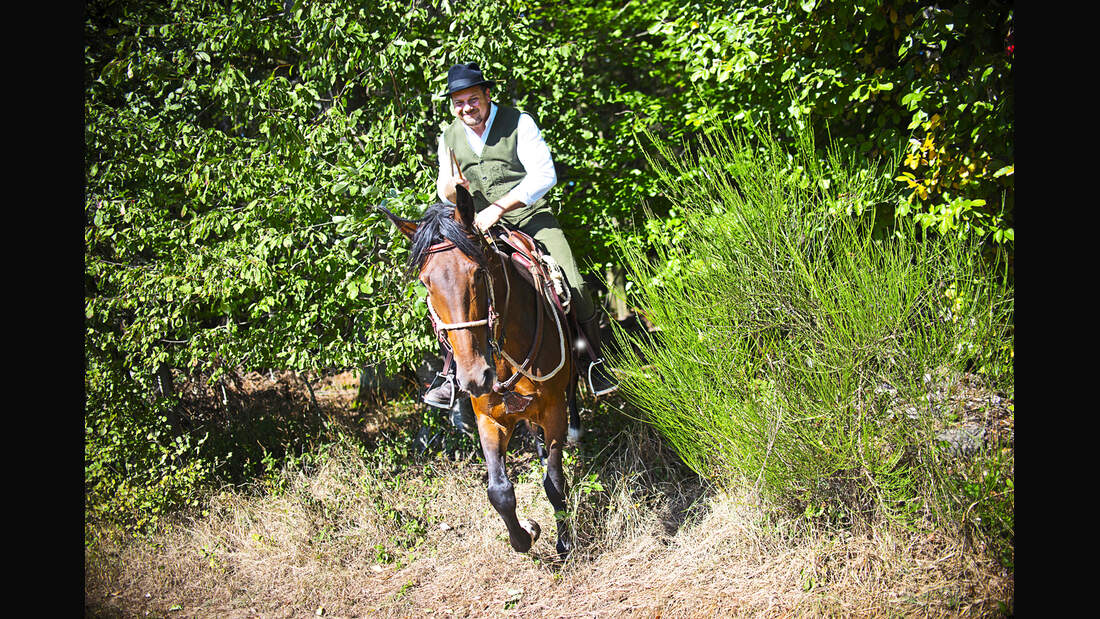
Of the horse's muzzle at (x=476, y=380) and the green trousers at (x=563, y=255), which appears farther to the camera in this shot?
the green trousers at (x=563, y=255)

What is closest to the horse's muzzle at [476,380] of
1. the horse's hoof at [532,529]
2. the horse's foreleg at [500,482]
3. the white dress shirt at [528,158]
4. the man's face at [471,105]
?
the horse's foreleg at [500,482]

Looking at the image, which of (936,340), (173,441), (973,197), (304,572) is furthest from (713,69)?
(173,441)

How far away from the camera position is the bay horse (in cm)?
334

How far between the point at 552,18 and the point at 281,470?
4.51 metres

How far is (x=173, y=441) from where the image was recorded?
19.1ft

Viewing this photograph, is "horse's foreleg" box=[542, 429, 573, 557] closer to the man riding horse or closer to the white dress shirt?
the man riding horse

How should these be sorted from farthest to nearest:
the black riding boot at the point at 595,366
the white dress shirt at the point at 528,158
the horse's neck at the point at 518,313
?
1. the black riding boot at the point at 595,366
2. the white dress shirt at the point at 528,158
3. the horse's neck at the point at 518,313

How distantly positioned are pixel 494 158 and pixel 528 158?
28cm

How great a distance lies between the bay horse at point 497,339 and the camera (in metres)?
3.34

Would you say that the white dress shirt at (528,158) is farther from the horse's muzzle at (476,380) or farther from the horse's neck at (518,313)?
the horse's muzzle at (476,380)

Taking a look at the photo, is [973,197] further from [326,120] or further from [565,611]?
[326,120]

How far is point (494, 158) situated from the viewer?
437 centimetres

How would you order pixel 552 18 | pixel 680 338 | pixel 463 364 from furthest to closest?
pixel 552 18
pixel 680 338
pixel 463 364

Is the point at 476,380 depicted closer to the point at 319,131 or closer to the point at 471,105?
the point at 471,105
